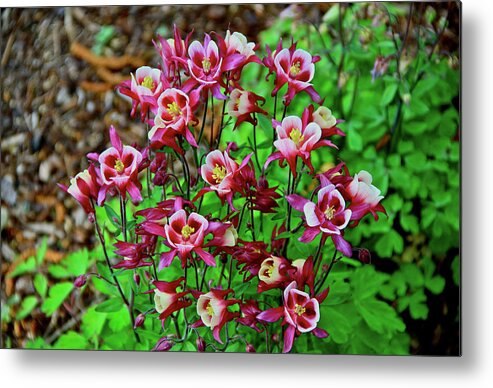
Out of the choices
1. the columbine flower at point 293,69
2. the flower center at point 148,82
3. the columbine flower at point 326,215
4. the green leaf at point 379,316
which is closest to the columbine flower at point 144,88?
the flower center at point 148,82

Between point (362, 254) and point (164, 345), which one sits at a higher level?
point (362, 254)

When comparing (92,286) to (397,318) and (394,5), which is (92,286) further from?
(394,5)

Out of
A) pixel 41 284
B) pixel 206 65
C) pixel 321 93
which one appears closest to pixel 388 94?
pixel 321 93

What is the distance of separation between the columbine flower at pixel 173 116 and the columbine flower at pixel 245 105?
0.08m

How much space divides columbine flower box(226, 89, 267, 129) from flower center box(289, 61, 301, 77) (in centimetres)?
8

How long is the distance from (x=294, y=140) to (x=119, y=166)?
362 mm

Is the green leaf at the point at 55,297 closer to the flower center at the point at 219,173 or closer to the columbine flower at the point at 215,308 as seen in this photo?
the columbine flower at the point at 215,308

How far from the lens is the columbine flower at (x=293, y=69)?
162 cm

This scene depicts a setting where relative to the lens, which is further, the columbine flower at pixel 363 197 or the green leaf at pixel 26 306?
the green leaf at pixel 26 306

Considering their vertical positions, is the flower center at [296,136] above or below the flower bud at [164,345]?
above

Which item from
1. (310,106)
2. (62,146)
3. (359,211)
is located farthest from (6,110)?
(359,211)

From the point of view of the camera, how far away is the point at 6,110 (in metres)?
1.72

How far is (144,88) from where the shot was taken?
1648mm

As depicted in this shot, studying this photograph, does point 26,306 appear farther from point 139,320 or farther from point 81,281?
point 139,320
